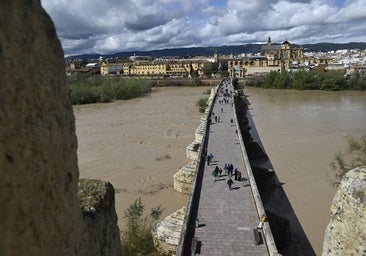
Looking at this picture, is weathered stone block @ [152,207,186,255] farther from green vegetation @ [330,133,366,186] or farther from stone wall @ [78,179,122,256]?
green vegetation @ [330,133,366,186]

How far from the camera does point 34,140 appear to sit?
2.69 metres

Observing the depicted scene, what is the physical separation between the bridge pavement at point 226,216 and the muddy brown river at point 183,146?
3.07m

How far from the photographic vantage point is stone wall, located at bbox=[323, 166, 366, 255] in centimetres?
484

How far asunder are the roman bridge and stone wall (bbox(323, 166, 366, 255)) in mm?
2844

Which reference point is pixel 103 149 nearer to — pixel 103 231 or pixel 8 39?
pixel 103 231

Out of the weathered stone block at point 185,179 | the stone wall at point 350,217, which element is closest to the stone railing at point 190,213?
the weathered stone block at point 185,179

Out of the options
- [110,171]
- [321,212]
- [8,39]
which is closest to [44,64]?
[8,39]

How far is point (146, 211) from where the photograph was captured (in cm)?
1536

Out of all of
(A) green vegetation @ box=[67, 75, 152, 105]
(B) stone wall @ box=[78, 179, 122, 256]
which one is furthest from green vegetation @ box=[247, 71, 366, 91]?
(B) stone wall @ box=[78, 179, 122, 256]

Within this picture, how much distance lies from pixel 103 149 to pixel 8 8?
2439cm

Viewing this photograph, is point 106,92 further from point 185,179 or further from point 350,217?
point 350,217

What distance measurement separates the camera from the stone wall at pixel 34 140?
7.66ft

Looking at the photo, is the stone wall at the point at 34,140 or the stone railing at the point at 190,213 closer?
the stone wall at the point at 34,140

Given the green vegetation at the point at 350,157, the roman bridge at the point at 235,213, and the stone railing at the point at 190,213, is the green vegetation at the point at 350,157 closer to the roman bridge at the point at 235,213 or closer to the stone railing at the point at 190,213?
the roman bridge at the point at 235,213
